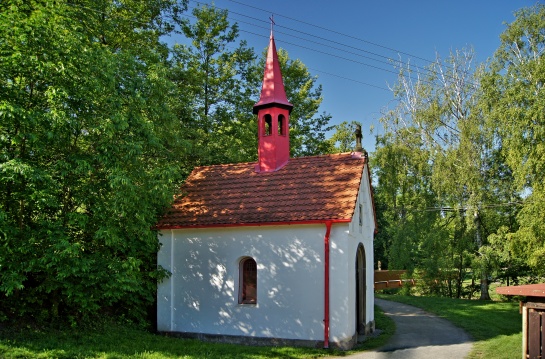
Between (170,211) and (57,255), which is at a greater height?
(170,211)

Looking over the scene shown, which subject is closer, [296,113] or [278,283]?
[278,283]

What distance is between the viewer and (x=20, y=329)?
37.8 ft

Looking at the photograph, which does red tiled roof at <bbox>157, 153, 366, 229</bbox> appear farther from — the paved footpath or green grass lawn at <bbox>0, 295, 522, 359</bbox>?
the paved footpath

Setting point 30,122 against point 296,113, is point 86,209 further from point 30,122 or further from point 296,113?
point 296,113

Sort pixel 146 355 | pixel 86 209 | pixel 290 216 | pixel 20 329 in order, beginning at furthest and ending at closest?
pixel 290 216, pixel 86 209, pixel 20 329, pixel 146 355

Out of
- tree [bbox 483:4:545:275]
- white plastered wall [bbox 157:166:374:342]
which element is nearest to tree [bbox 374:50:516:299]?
tree [bbox 483:4:545:275]

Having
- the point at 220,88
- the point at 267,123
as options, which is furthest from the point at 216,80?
the point at 267,123

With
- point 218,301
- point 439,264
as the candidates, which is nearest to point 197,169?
point 218,301

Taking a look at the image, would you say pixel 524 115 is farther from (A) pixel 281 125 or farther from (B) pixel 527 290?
(B) pixel 527 290

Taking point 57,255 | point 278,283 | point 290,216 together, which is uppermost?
point 290,216

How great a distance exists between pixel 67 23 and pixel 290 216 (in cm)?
759

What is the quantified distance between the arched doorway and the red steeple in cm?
392

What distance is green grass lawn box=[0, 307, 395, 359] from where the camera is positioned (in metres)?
10.2

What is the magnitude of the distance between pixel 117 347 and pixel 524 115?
18724 millimetres
